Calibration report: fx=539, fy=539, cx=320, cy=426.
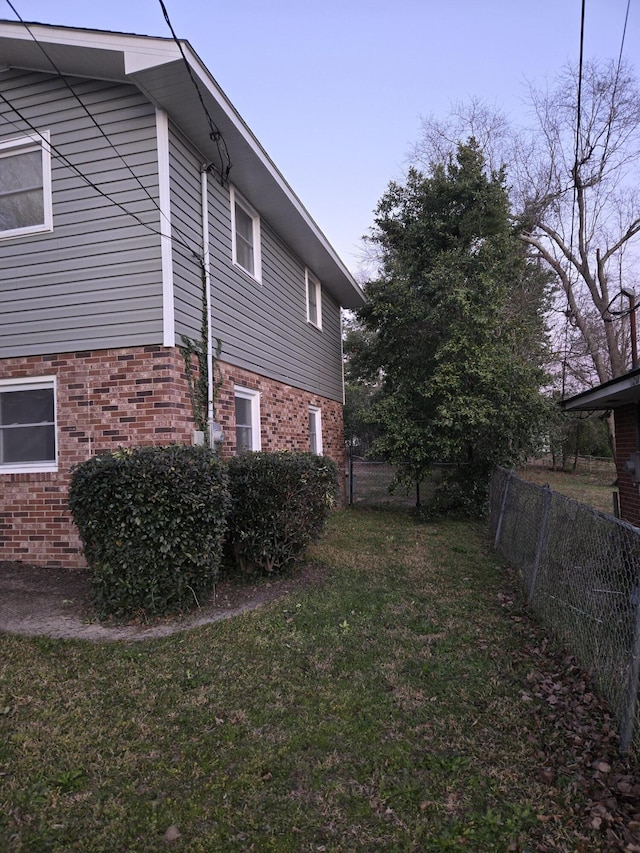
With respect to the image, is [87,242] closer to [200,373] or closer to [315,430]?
[200,373]

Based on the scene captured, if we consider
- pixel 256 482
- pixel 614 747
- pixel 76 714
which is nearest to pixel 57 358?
pixel 256 482

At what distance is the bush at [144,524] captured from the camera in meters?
4.40

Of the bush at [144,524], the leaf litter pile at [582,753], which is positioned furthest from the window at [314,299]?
the leaf litter pile at [582,753]

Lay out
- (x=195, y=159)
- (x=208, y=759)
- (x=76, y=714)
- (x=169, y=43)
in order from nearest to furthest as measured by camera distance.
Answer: (x=208, y=759)
(x=76, y=714)
(x=169, y=43)
(x=195, y=159)

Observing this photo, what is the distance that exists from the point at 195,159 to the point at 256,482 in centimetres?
409

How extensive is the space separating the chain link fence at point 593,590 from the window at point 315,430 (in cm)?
597

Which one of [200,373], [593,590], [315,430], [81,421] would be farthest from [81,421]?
[315,430]

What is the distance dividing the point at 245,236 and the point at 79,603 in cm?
566

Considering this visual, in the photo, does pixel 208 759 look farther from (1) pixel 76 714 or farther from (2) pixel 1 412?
(2) pixel 1 412

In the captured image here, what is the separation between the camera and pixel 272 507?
5.53 meters

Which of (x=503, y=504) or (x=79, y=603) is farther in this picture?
(x=503, y=504)

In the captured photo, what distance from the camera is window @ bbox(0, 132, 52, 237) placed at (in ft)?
20.4

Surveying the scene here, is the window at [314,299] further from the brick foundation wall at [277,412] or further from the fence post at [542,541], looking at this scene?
the fence post at [542,541]

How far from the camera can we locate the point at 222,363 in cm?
684
